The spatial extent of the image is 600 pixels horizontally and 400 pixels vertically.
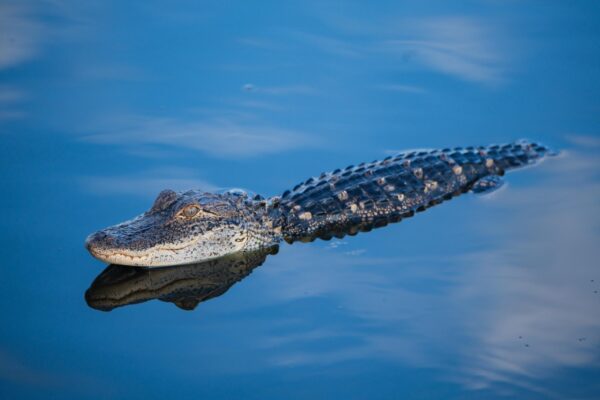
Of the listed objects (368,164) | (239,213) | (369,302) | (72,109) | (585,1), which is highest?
(585,1)

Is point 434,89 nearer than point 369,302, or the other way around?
Answer: point 369,302

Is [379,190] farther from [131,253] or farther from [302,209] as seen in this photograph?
[131,253]

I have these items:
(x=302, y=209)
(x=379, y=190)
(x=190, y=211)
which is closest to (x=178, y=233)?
(x=190, y=211)

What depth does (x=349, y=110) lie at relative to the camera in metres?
12.8

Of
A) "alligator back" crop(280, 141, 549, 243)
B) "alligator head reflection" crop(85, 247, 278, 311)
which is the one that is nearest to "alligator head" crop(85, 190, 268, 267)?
"alligator head reflection" crop(85, 247, 278, 311)

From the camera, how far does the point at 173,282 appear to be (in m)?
9.52

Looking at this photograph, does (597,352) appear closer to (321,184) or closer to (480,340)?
(480,340)

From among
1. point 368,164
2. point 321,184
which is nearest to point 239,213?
point 321,184

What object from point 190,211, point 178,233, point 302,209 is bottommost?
point 178,233

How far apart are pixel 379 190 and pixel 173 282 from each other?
2.59 meters

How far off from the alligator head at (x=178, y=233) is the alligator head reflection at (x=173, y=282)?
11 cm

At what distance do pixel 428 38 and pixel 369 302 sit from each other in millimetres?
6744

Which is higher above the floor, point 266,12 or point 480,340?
point 266,12

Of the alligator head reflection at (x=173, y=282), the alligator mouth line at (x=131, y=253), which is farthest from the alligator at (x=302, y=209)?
the alligator head reflection at (x=173, y=282)
